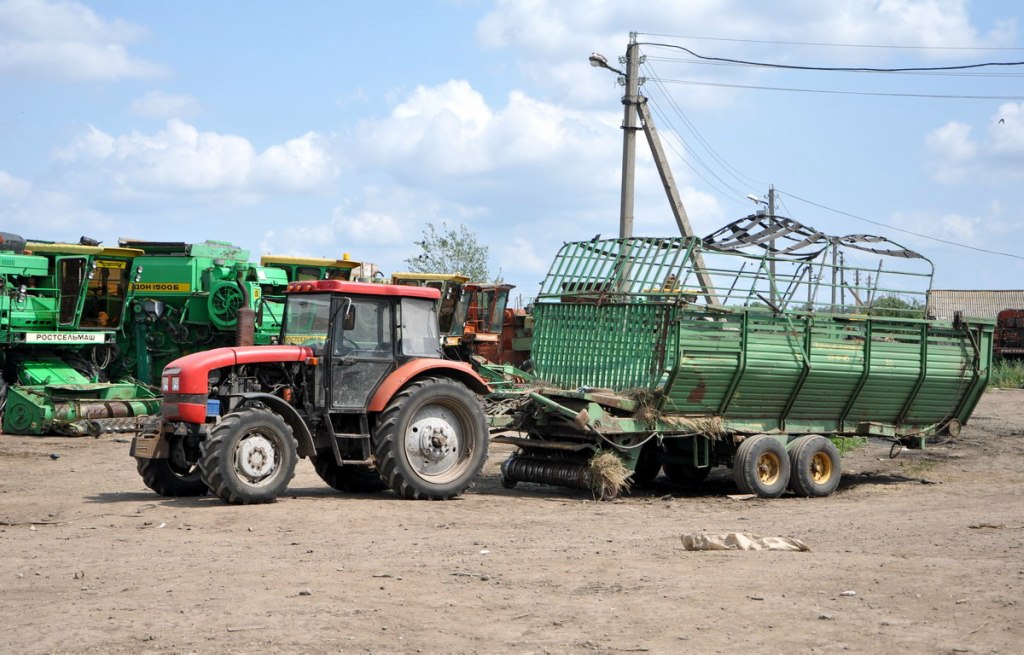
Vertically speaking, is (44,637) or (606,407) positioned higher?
(606,407)

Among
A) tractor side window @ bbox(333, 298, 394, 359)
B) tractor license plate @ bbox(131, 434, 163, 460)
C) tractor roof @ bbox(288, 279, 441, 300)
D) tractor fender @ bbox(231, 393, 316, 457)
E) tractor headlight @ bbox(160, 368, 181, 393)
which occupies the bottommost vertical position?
tractor license plate @ bbox(131, 434, 163, 460)

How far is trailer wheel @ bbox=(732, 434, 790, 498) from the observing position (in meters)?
12.5

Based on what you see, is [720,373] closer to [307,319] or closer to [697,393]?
[697,393]

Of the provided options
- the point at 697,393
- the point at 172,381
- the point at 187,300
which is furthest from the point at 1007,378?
the point at 172,381

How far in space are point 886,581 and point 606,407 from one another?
5.15m

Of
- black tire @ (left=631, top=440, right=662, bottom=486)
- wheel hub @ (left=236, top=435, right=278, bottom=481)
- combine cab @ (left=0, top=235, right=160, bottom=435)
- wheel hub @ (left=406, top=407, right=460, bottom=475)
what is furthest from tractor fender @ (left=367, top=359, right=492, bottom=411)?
combine cab @ (left=0, top=235, right=160, bottom=435)

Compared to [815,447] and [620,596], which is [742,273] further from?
[620,596]

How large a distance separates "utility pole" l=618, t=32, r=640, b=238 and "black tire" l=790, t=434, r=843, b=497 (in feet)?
23.1

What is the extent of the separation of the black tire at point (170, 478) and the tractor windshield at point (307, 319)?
1.58 metres

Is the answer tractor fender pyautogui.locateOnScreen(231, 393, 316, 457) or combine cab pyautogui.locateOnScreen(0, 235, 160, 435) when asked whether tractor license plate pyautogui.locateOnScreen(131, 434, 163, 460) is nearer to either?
tractor fender pyautogui.locateOnScreen(231, 393, 316, 457)

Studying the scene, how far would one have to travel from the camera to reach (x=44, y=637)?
5.95m

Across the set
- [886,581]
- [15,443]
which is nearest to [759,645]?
[886,581]

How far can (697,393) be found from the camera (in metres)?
12.3

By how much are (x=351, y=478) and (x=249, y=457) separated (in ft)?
6.36
